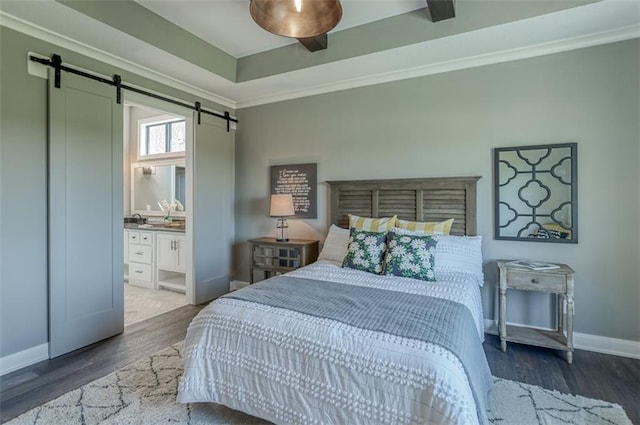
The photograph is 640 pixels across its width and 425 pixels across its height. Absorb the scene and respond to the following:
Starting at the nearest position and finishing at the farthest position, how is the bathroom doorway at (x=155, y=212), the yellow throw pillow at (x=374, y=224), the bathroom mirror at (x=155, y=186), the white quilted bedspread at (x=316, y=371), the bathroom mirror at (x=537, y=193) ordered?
1. the white quilted bedspread at (x=316, y=371)
2. the bathroom mirror at (x=537, y=193)
3. the yellow throw pillow at (x=374, y=224)
4. the bathroom doorway at (x=155, y=212)
5. the bathroom mirror at (x=155, y=186)

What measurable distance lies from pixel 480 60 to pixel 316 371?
9.77ft

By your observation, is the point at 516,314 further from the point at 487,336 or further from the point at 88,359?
the point at 88,359

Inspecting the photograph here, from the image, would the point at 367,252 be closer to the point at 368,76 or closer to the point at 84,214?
the point at 368,76

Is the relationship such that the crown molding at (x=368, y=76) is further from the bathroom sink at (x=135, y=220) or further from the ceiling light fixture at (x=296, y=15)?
the bathroom sink at (x=135, y=220)

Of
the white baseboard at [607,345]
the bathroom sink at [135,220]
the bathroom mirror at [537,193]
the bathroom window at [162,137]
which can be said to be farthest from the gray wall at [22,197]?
the white baseboard at [607,345]

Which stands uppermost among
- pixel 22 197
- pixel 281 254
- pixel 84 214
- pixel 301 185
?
pixel 301 185

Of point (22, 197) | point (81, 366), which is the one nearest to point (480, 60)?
point (22, 197)

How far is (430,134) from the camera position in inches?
128

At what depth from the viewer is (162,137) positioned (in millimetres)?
5348

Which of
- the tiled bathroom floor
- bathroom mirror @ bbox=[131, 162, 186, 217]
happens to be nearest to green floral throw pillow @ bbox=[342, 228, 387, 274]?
the tiled bathroom floor

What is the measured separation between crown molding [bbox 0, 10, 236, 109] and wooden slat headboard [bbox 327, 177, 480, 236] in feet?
6.42

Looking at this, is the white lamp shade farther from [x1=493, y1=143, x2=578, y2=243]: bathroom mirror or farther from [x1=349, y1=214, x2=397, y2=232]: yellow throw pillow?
[x1=493, y1=143, x2=578, y2=243]: bathroom mirror

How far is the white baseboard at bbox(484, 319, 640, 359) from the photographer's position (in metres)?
2.56

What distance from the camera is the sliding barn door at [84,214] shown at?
2611 millimetres
